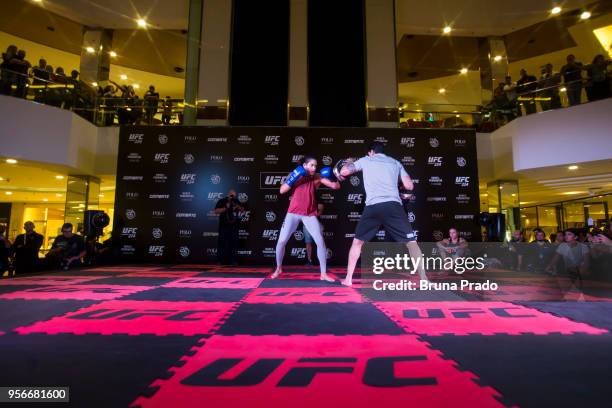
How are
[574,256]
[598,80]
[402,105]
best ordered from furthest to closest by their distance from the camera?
1. [402,105]
2. [598,80]
3. [574,256]

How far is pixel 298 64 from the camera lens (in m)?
9.80

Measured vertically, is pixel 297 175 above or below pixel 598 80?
below

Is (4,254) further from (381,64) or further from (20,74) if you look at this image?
(381,64)

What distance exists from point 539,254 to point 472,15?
7909mm

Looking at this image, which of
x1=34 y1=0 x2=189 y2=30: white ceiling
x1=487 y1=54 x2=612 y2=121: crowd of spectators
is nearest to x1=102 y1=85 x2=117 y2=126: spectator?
x1=34 y1=0 x2=189 y2=30: white ceiling

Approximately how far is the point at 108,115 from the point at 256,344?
10270 mm

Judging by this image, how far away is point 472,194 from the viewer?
8.24 m

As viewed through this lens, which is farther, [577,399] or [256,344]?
[256,344]

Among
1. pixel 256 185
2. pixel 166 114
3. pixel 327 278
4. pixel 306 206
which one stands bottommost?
pixel 327 278

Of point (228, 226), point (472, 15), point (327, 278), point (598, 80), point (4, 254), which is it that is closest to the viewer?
point (327, 278)

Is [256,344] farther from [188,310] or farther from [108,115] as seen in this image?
[108,115]

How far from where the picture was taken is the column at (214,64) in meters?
9.47

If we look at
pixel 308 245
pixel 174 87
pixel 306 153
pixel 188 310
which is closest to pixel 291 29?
pixel 306 153

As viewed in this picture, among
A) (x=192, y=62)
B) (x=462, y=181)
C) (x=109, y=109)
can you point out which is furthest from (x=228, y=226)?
(x=462, y=181)
